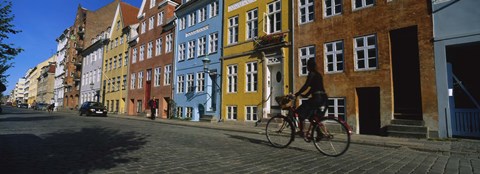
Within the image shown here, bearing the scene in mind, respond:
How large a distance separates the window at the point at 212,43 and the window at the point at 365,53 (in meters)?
12.2

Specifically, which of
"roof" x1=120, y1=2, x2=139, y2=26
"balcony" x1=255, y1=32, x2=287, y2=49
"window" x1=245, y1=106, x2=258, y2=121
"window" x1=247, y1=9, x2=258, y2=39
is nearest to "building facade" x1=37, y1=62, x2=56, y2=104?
"roof" x1=120, y1=2, x2=139, y2=26

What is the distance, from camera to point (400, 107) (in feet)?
44.3

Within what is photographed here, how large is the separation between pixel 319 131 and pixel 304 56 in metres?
10.8

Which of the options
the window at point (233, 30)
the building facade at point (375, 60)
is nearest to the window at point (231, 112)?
the window at point (233, 30)

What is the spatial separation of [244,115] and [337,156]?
13.8 metres

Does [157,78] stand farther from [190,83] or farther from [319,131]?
[319,131]

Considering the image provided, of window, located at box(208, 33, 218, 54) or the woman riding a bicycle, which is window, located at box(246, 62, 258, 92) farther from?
the woman riding a bicycle

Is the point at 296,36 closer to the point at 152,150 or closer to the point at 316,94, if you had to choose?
the point at 316,94

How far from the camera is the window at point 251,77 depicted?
65.8 ft

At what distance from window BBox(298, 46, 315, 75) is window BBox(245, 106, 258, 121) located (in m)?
4.28

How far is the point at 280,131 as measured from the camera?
7836 millimetres

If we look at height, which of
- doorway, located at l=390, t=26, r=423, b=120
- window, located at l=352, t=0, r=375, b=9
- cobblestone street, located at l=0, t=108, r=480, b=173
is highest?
window, located at l=352, t=0, r=375, b=9

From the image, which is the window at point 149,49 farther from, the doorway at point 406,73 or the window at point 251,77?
the doorway at point 406,73

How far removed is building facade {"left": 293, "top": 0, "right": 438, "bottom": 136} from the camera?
41.2 feet
